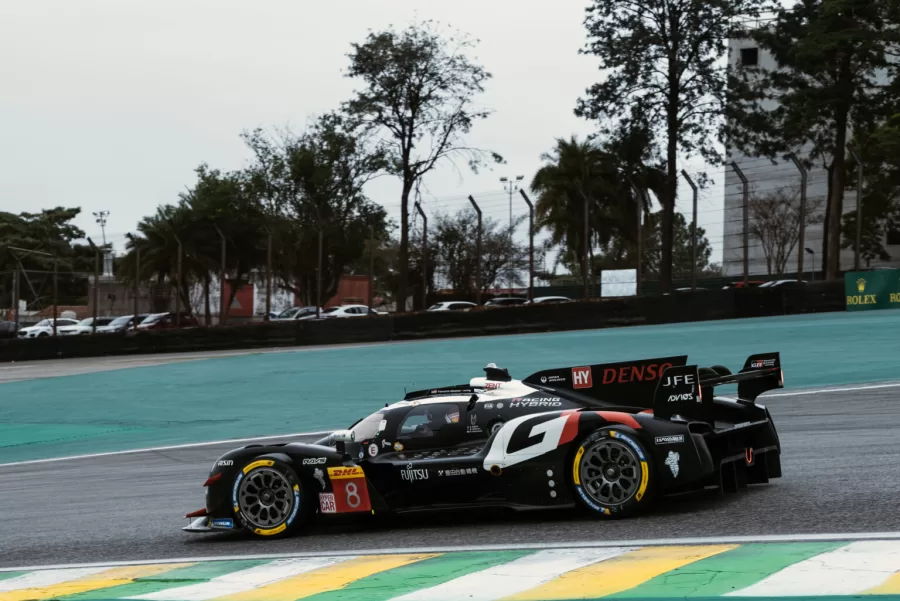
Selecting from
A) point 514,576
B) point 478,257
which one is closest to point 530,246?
point 478,257

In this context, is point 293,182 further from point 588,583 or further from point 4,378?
point 588,583

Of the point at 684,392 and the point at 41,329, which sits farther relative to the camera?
the point at 41,329

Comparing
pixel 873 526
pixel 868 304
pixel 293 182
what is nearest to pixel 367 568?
pixel 873 526

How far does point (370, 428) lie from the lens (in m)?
Answer: 8.42

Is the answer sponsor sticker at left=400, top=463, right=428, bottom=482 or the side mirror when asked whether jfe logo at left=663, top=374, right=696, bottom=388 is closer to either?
sponsor sticker at left=400, top=463, right=428, bottom=482

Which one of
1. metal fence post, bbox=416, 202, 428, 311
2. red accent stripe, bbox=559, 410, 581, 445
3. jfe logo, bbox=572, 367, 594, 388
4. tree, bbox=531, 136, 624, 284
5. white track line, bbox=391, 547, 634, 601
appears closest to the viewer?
white track line, bbox=391, 547, 634, 601

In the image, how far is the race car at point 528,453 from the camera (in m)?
7.55

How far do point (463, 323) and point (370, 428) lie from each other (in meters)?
21.5

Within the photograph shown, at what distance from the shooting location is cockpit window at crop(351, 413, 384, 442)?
27.5ft

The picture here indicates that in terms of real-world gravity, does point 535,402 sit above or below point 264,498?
above

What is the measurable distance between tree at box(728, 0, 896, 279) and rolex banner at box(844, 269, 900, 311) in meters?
7.97

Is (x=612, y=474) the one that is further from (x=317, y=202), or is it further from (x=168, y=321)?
(x=317, y=202)

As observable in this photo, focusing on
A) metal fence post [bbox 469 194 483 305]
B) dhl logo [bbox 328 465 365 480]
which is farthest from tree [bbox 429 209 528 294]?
dhl logo [bbox 328 465 365 480]

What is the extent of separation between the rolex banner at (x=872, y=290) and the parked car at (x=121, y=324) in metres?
20.9
